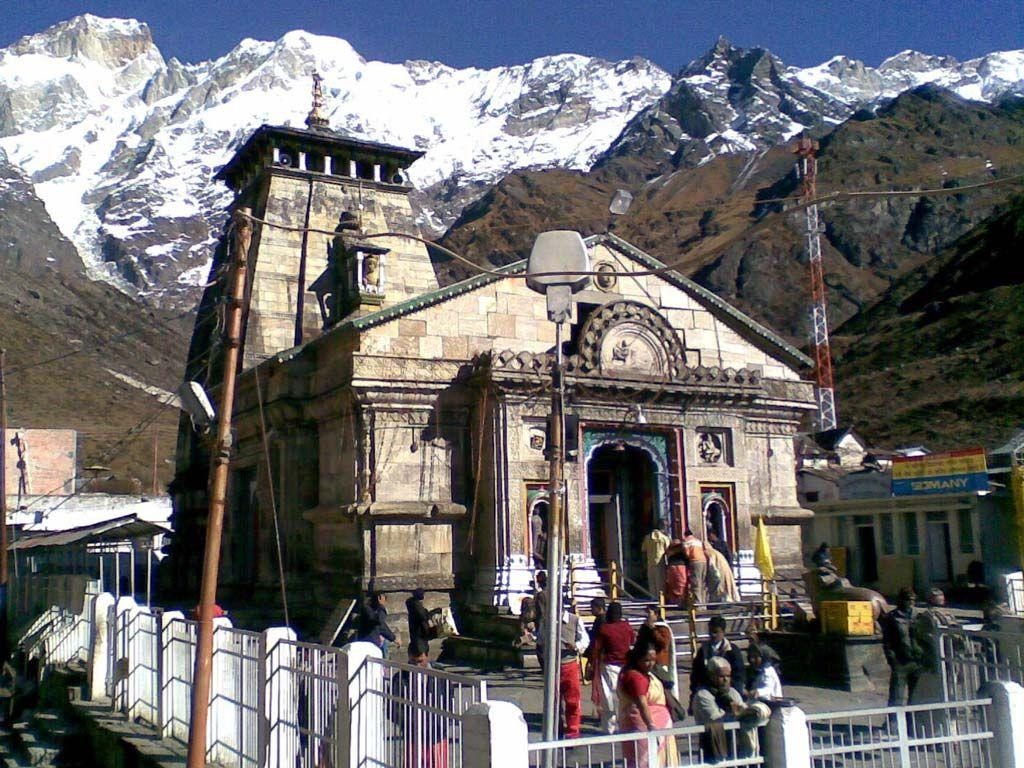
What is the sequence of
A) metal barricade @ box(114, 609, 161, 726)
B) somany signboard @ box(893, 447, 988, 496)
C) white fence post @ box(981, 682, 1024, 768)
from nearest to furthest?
white fence post @ box(981, 682, 1024, 768)
metal barricade @ box(114, 609, 161, 726)
somany signboard @ box(893, 447, 988, 496)

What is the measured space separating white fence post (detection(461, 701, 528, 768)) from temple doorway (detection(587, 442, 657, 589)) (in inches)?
633

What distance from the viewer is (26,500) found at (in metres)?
45.6

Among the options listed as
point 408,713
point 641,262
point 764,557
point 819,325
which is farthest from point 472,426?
point 819,325

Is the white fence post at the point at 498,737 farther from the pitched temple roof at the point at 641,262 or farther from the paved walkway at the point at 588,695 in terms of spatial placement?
the pitched temple roof at the point at 641,262

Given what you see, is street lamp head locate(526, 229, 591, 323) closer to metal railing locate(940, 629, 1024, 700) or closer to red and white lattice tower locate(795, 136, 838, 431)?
metal railing locate(940, 629, 1024, 700)

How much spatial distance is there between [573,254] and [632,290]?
42.9 feet

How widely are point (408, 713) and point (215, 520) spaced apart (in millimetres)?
3601

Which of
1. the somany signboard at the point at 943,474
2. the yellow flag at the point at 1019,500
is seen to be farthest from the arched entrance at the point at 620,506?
the somany signboard at the point at 943,474

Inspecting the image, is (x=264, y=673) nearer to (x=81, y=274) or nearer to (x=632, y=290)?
(x=632, y=290)

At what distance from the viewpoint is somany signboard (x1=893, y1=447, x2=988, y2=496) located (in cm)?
3294

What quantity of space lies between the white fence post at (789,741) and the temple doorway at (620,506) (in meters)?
15.4

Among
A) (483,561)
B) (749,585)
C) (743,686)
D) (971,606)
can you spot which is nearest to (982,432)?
(971,606)

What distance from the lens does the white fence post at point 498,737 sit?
6.30m

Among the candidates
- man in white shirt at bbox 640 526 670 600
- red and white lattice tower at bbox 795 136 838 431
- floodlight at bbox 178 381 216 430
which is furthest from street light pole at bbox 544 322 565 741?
red and white lattice tower at bbox 795 136 838 431
